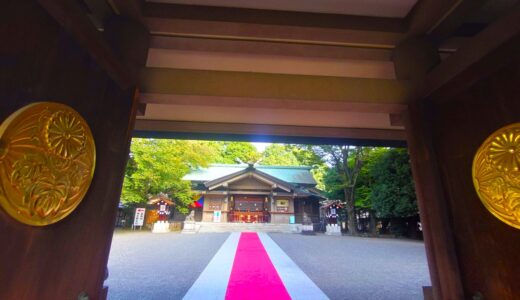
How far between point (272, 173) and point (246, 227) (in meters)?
6.28

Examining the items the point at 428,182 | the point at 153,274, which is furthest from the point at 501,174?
the point at 153,274

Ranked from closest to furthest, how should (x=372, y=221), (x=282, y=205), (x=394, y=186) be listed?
(x=394, y=186)
(x=372, y=221)
(x=282, y=205)

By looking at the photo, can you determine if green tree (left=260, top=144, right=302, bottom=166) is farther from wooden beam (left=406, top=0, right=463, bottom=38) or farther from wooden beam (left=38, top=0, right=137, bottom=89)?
wooden beam (left=38, top=0, right=137, bottom=89)

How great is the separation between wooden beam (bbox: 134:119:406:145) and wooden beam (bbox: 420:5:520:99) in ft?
4.28

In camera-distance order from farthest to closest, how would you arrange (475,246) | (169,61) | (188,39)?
(169,61) < (188,39) < (475,246)

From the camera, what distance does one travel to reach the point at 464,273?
4.16 ft

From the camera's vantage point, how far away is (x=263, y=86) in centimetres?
156

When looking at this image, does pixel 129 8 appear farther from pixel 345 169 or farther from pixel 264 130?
pixel 345 169

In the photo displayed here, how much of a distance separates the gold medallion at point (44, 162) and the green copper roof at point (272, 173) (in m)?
15.7

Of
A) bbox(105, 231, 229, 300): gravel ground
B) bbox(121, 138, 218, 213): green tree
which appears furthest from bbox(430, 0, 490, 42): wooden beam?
bbox(121, 138, 218, 213): green tree

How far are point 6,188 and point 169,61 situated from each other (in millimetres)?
1537

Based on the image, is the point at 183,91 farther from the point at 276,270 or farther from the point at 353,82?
the point at 276,270

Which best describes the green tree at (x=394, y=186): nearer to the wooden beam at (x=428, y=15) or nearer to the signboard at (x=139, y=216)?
the wooden beam at (x=428, y=15)

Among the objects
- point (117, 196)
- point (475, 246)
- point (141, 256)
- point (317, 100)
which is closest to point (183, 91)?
point (117, 196)
